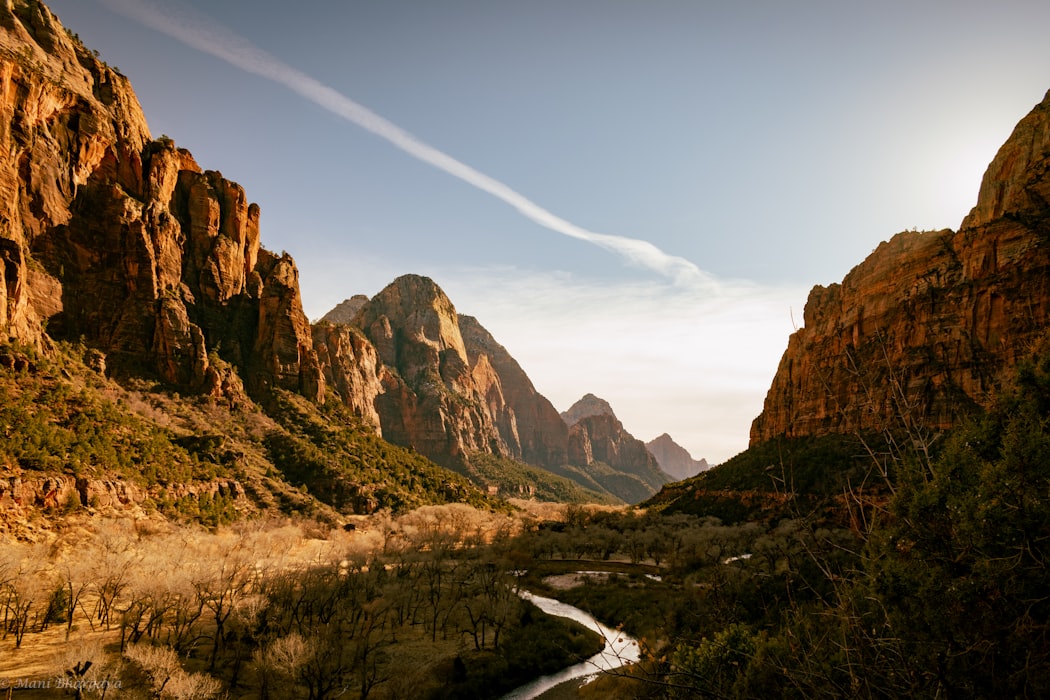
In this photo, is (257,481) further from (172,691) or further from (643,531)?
(643,531)

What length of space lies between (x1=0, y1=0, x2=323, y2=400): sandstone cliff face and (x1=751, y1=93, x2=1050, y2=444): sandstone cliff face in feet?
312

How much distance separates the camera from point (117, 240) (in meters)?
79.2

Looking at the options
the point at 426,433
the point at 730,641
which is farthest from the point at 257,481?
the point at 426,433

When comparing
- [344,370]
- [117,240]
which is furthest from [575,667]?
[344,370]

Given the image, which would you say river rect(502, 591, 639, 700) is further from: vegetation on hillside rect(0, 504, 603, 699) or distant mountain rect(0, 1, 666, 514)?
distant mountain rect(0, 1, 666, 514)

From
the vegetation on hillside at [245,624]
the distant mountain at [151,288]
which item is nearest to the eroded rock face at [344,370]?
the distant mountain at [151,288]

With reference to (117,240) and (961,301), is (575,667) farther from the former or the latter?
(117,240)

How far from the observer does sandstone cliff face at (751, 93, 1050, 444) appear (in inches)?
2319

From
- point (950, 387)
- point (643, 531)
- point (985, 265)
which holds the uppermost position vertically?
point (985, 265)

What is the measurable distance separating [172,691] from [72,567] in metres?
18.2

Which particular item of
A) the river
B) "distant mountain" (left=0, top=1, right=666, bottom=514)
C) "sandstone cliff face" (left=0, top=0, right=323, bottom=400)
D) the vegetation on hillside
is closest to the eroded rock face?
"distant mountain" (left=0, top=1, right=666, bottom=514)

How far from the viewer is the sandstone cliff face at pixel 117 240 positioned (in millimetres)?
66562

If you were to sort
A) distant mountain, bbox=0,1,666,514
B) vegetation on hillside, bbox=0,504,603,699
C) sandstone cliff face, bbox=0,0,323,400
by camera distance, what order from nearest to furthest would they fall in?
vegetation on hillside, bbox=0,504,603,699, distant mountain, bbox=0,1,666,514, sandstone cliff face, bbox=0,0,323,400

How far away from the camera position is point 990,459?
1294cm
